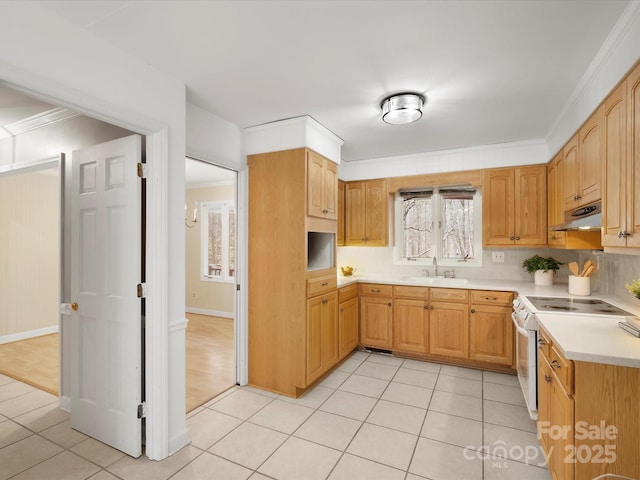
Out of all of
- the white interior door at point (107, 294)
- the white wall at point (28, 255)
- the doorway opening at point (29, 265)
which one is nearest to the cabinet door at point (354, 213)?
the white interior door at point (107, 294)

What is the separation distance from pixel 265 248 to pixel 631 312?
2.77 m

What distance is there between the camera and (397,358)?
12.9 feet

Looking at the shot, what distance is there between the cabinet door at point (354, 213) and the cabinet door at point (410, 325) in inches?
40.6

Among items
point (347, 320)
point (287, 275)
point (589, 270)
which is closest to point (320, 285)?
point (287, 275)

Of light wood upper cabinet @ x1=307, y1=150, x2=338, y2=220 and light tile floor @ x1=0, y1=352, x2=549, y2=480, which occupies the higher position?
light wood upper cabinet @ x1=307, y1=150, x2=338, y2=220

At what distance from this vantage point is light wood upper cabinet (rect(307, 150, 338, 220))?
9.84ft

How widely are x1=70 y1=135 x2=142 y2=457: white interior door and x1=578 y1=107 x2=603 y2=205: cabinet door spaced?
291cm

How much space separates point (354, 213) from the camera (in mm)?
4527

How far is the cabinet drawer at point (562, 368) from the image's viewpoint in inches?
59.7

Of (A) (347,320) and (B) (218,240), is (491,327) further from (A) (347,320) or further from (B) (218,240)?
(B) (218,240)

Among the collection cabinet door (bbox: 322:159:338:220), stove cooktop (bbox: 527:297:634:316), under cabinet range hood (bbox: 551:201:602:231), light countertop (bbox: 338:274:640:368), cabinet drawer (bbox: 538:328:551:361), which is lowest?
cabinet drawer (bbox: 538:328:551:361)

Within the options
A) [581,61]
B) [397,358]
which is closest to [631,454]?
[581,61]

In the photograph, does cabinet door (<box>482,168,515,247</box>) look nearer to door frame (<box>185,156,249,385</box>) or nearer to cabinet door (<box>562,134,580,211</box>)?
cabinet door (<box>562,134,580,211</box>)

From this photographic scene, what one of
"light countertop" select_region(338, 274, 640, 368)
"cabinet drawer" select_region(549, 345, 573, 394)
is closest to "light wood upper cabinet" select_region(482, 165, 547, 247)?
"light countertop" select_region(338, 274, 640, 368)
